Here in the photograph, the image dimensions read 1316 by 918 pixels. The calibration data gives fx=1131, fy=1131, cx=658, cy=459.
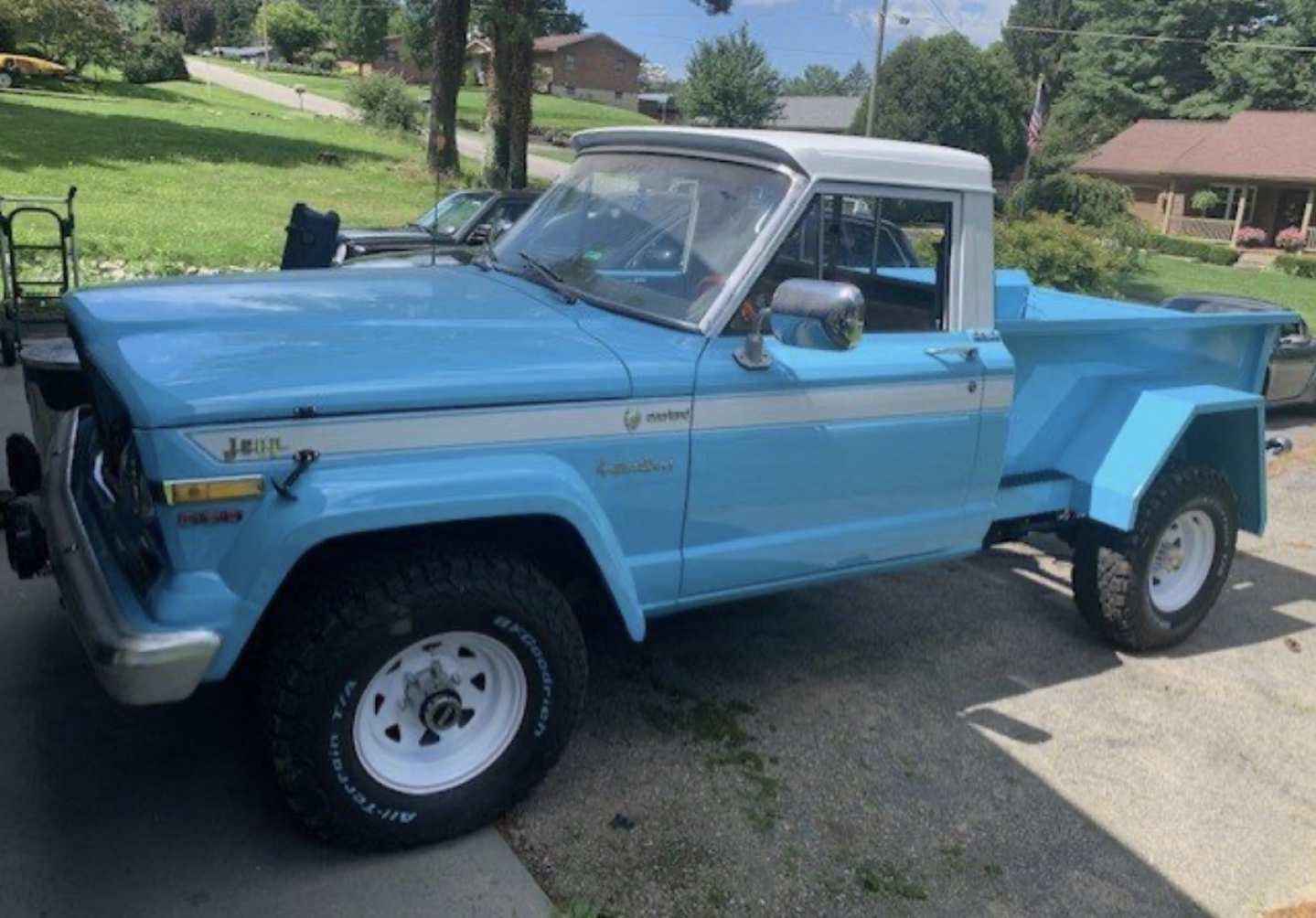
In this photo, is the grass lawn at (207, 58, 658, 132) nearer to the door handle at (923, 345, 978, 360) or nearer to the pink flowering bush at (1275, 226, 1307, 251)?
the pink flowering bush at (1275, 226, 1307, 251)

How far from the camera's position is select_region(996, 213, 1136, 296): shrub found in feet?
58.2

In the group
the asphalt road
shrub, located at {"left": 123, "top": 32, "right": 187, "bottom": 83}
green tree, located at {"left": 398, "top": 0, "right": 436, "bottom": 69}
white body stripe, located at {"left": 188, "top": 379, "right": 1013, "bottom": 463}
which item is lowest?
the asphalt road

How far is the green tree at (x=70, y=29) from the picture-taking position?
40500mm

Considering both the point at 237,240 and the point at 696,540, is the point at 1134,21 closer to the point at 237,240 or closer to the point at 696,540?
the point at 237,240

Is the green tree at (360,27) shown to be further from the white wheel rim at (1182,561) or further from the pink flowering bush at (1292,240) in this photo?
the white wheel rim at (1182,561)

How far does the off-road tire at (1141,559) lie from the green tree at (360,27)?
2928 inches

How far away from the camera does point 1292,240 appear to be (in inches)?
1750

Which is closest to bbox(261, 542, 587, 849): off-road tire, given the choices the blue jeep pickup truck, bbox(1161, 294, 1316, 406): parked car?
the blue jeep pickup truck

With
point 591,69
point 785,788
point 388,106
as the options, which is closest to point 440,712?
point 785,788

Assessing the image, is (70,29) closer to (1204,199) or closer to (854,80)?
(1204,199)

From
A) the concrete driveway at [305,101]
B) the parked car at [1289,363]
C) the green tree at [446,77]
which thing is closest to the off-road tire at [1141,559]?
the parked car at [1289,363]

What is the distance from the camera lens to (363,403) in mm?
3023

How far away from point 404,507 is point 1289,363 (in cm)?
1094

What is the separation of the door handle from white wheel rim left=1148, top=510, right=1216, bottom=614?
1.67 metres
